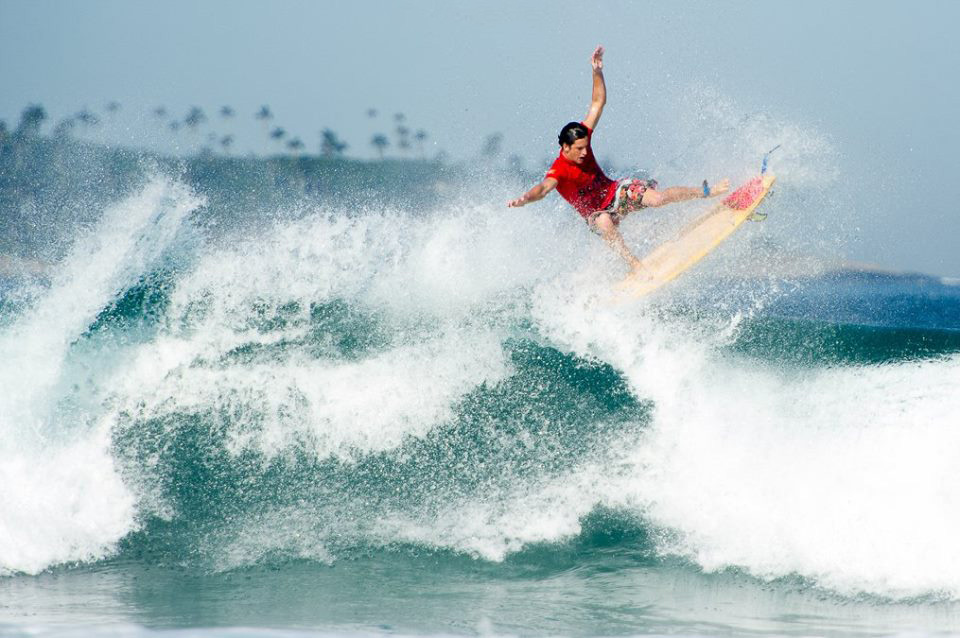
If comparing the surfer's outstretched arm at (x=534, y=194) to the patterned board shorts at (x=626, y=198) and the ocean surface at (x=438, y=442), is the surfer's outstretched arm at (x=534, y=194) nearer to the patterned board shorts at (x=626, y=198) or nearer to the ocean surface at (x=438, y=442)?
the patterned board shorts at (x=626, y=198)

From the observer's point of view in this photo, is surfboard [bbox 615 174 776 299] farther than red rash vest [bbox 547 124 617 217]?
Yes

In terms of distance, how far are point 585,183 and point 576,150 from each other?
365mm

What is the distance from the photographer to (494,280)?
29.9ft

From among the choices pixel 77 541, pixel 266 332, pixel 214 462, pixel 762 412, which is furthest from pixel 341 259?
pixel 762 412

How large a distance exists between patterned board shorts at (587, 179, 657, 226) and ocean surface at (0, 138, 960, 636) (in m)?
0.62

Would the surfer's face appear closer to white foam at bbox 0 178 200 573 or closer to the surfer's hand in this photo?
the surfer's hand

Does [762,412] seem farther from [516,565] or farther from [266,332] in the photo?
[266,332]

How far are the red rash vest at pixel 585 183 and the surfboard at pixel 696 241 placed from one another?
752mm

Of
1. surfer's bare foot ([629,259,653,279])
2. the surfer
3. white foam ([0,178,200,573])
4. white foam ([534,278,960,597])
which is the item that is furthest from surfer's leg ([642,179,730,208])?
white foam ([0,178,200,573])

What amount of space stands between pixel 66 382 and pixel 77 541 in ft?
5.75

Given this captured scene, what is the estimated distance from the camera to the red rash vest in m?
7.49

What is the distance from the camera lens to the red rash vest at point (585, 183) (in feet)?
24.6

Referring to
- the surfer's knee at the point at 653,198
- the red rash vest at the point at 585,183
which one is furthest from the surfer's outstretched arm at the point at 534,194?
the surfer's knee at the point at 653,198

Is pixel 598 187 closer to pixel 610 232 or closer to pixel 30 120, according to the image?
pixel 610 232
